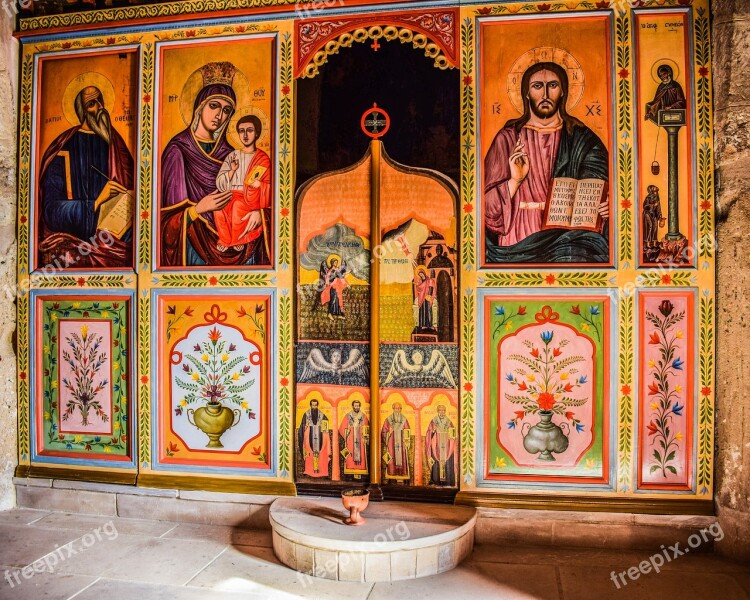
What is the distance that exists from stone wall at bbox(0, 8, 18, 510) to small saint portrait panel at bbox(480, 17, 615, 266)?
354cm

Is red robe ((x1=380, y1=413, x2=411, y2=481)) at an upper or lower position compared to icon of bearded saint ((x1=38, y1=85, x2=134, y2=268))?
lower

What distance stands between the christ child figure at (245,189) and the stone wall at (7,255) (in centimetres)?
167

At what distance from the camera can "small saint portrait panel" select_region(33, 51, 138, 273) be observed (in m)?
4.57

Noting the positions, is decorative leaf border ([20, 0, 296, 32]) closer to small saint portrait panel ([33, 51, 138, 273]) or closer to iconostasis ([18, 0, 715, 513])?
iconostasis ([18, 0, 715, 513])

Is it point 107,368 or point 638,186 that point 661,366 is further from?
point 107,368

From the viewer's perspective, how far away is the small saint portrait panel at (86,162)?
4570 mm

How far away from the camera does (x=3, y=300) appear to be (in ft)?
15.3

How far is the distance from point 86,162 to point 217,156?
3.46ft

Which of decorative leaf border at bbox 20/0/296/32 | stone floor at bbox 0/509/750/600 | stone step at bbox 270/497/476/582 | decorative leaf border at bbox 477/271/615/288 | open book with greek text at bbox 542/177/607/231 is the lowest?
stone floor at bbox 0/509/750/600

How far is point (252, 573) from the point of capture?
3605 mm

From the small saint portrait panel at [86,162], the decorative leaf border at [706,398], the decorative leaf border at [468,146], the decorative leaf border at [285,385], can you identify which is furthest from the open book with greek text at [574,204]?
the small saint portrait panel at [86,162]

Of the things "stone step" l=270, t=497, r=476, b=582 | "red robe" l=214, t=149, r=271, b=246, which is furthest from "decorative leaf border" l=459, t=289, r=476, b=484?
"red robe" l=214, t=149, r=271, b=246

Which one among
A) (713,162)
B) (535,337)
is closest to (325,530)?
(535,337)

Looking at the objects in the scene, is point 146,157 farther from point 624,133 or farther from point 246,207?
point 624,133
